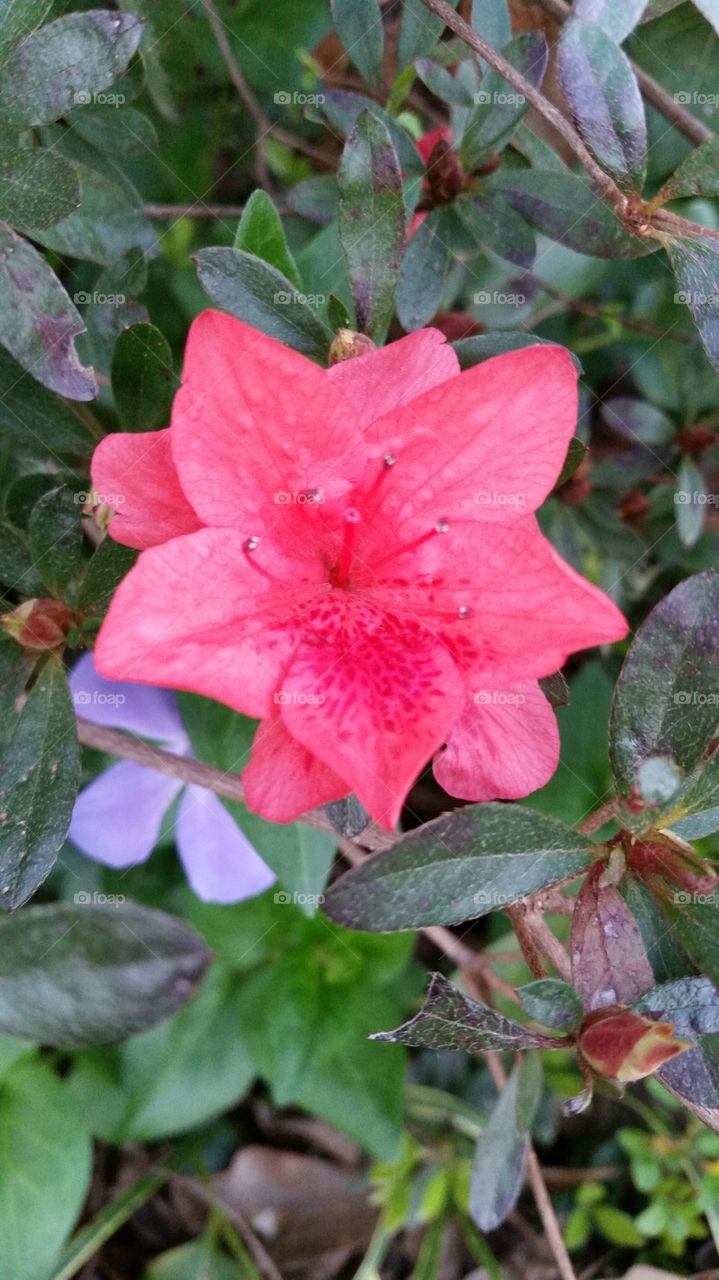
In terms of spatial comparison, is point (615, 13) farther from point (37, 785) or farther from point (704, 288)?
point (37, 785)

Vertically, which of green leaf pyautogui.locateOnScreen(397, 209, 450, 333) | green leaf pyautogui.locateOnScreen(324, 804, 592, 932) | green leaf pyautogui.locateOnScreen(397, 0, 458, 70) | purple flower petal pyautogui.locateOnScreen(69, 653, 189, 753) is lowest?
purple flower petal pyautogui.locateOnScreen(69, 653, 189, 753)

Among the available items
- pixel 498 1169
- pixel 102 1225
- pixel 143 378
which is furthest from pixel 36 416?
pixel 102 1225

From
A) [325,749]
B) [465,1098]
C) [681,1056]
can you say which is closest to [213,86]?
[325,749]

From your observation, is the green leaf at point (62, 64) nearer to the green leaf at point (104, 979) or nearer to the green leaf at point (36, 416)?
the green leaf at point (36, 416)

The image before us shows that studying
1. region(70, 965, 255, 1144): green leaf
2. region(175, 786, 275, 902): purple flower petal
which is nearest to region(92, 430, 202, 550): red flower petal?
region(175, 786, 275, 902): purple flower petal

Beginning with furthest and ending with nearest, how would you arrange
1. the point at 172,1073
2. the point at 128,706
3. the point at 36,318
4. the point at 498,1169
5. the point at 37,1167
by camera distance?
the point at 172,1073
the point at 37,1167
the point at 128,706
the point at 498,1169
the point at 36,318

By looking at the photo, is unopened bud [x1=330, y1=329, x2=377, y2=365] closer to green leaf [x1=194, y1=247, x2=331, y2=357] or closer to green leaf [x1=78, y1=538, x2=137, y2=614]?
green leaf [x1=194, y1=247, x2=331, y2=357]
